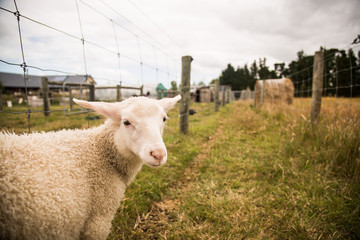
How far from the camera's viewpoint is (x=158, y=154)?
4.75ft

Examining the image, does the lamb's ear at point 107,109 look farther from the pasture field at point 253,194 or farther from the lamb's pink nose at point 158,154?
the pasture field at point 253,194

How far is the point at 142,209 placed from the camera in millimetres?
2221

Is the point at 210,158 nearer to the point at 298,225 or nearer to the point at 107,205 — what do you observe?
the point at 298,225

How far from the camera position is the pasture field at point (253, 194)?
187 centimetres

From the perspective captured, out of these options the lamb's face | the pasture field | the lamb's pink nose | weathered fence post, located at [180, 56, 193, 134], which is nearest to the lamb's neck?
the lamb's face

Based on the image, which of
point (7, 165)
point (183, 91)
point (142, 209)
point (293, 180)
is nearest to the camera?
point (7, 165)

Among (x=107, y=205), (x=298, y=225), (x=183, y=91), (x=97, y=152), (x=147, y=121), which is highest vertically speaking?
(x=183, y=91)

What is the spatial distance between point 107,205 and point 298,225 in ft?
6.94

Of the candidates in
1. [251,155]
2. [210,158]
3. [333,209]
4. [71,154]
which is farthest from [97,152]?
[251,155]

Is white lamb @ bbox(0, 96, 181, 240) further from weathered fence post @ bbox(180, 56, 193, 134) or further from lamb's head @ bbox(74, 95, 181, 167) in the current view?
weathered fence post @ bbox(180, 56, 193, 134)

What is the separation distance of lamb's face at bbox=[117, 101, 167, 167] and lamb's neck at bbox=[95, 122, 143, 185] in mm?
116

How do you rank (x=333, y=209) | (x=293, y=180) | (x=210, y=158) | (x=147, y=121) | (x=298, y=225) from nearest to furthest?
(x=147, y=121), (x=298, y=225), (x=333, y=209), (x=293, y=180), (x=210, y=158)

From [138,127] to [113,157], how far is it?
502 millimetres

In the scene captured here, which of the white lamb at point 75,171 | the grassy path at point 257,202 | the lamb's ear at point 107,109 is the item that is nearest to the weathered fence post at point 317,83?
the grassy path at point 257,202
